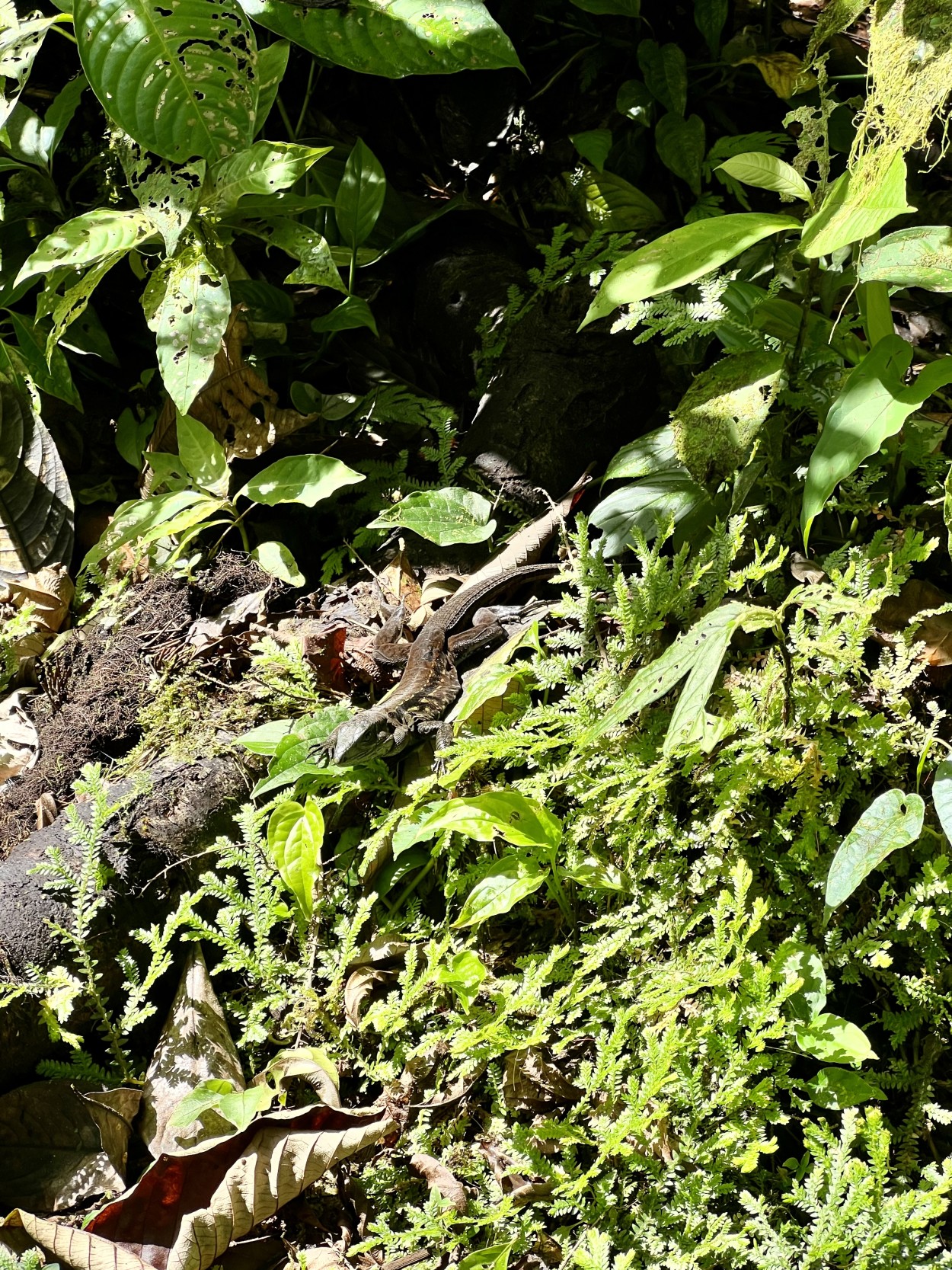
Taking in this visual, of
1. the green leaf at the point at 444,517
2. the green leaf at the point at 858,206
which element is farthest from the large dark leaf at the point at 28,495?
the green leaf at the point at 858,206

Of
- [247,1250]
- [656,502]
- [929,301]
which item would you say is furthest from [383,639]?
[929,301]

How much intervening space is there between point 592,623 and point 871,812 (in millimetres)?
635

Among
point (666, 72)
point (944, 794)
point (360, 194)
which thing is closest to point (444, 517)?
point (360, 194)

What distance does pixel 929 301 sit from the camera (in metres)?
2.32

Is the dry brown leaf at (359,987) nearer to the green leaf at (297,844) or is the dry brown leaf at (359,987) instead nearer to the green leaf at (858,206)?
the green leaf at (297,844)

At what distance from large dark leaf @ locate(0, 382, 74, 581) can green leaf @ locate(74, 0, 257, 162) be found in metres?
0.91

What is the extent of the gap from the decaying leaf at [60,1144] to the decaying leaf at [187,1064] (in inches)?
1.8

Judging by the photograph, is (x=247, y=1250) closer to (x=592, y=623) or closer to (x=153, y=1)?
(x=592, y=623)

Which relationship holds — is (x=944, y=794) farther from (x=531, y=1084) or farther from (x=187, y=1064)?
(x=187, y=1064)

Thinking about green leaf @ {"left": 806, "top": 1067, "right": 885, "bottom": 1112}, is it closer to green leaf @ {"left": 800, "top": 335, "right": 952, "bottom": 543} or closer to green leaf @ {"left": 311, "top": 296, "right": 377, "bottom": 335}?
green leaf @ {"left": 800, "top": 335, "right": 952, "bottom": 543}

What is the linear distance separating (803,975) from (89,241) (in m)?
2.14

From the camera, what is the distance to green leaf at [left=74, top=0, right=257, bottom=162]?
6.92ft

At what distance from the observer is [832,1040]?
1.48 m

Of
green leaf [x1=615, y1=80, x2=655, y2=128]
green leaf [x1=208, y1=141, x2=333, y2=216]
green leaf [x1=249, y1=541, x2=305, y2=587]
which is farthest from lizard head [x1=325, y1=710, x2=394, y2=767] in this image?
green leaf [x1=615, y1=80, x2=655, y2=128]
